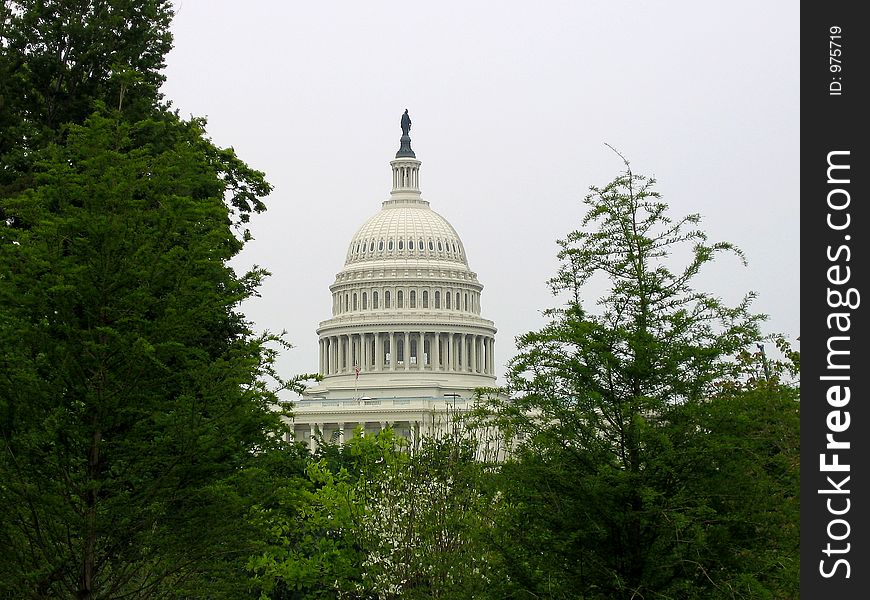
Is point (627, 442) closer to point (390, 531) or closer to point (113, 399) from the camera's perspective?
point (113, 399)

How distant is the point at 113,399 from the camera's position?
2859cm

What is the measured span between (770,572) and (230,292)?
11271 millimetres

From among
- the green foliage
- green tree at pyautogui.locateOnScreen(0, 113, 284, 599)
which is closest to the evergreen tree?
green tree at pyautogui.locateOnScreen(0, 113, 284, 599)

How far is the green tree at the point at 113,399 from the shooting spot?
1120 inches

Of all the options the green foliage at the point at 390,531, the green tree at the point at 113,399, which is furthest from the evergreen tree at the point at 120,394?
the green foliage at the point at 390,531

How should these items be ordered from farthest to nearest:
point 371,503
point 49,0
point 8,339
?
point 371,503 < point 49,0 < point 8,339

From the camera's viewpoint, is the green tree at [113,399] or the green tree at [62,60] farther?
the green tree at [62,60]

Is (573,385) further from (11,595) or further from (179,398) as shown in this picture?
(11,595)

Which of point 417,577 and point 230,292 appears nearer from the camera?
point 230,292

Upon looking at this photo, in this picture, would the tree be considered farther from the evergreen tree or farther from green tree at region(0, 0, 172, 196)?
green tree at region(0, 0, 172, 196)

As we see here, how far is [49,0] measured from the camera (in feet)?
144

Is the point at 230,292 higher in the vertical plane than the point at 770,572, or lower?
higher

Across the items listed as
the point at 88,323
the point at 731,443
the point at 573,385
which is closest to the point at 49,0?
the point at 88,323

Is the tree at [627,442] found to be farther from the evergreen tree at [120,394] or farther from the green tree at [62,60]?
the green tree at [62,60]
